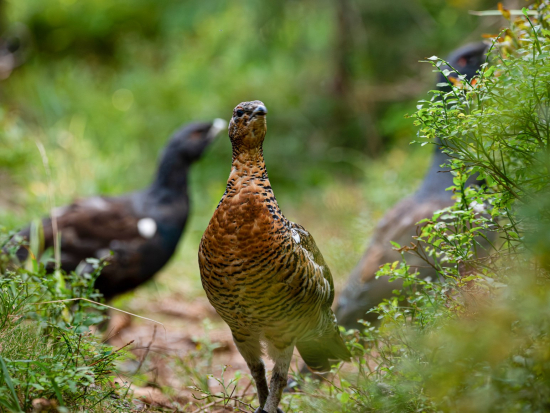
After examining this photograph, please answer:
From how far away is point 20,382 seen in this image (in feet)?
7.04

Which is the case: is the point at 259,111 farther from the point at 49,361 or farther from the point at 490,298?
the point at 49,361

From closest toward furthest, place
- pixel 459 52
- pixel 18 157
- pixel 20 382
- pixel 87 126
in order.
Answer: pixel 20 382 → pixel 459 52 → pixel 18 157 → pixel 87 126

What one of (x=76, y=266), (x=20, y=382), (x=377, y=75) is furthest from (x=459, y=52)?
(x=377, y=75)

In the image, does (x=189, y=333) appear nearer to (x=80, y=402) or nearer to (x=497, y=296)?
(x=80, y=402)

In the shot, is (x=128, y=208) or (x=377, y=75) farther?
(x=377, y=75)

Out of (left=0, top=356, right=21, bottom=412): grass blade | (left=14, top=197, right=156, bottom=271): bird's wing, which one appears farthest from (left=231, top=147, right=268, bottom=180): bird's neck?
(left=14, top=197, right=156, bottom=271): bird's wing

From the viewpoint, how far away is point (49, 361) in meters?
2.39

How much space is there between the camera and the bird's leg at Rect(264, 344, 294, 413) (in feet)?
9.20

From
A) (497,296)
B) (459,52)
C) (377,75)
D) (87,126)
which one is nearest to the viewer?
(497,296)

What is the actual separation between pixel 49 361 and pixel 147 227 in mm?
3039

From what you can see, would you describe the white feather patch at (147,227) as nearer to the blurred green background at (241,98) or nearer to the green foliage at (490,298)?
the blurred green background at (241,98)

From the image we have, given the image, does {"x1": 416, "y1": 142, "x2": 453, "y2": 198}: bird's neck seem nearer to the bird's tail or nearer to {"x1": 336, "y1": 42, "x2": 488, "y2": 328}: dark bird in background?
{"x1": 336, "y1": 42, "x2": 488, "y2": 328}: dark bird in background

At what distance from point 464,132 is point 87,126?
10467 mm

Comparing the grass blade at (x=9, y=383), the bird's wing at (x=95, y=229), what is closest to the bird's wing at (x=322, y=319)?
the grass blade at (x=9, y=383)
